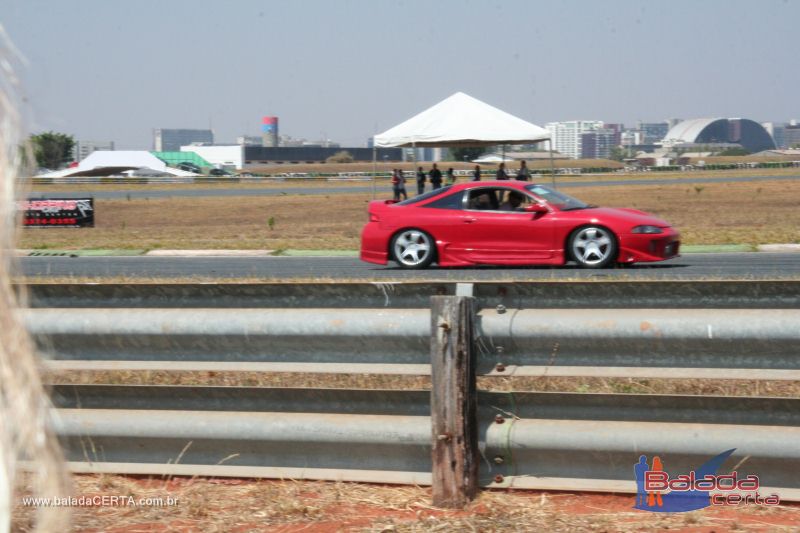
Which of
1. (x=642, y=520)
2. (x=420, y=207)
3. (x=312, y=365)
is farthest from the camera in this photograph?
(x=420, y=207)

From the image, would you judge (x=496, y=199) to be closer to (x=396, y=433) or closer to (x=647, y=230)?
(x=647, y=230)

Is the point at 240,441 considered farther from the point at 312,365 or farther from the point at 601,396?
the point at 601,396

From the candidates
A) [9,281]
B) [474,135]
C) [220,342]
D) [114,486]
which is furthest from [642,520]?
[474,135]

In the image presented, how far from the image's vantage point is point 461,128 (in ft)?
79.5

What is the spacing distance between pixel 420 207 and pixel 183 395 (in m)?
11.0

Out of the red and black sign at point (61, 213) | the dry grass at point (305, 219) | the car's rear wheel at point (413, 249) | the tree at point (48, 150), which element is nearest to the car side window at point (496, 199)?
the car's rear wheel at point (413, 249)

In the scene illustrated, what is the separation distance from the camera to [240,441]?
14.3ft

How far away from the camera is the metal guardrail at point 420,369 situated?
397 centimetres

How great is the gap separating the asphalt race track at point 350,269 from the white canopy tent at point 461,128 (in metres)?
6.77

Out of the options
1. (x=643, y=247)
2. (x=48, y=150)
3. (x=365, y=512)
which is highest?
(x=48, y=150)

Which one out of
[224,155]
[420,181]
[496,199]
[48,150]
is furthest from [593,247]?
[224,155]

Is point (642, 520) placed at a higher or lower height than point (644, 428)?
lower

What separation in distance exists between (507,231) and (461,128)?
9795mm

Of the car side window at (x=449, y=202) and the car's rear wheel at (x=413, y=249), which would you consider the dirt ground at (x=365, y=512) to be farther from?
the car side window at (x=449, y=202)
